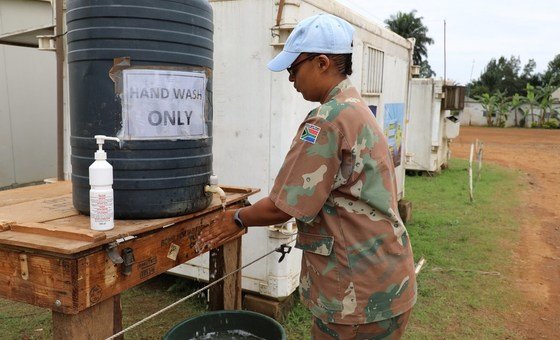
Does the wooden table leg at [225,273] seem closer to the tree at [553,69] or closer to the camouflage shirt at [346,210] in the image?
the camouflage shirt at [346,210]

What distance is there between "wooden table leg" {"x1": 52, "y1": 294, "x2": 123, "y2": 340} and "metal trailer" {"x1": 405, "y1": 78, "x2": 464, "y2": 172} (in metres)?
9.64

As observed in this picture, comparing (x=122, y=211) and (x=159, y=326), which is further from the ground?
(x=122, y=211)

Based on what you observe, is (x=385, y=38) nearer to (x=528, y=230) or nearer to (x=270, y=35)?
(x=270, y=35)

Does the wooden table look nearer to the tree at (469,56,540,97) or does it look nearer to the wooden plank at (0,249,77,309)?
the wooden plank at (0,249,77,309)

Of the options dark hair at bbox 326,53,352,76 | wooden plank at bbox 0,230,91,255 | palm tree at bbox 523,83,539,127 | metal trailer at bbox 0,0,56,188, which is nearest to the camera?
wooden plank at bbox 0,230,91,255

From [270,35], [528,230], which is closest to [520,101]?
[528,230]

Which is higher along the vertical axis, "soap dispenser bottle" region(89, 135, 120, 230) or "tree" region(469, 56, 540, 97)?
"tree" region(469, 56, 540, 97)

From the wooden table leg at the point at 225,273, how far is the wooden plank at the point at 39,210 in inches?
34.2

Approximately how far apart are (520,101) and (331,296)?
1448 inches

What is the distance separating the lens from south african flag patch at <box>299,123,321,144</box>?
168 cm

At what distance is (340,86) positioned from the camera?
1818 mm

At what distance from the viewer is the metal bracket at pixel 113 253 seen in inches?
63.4

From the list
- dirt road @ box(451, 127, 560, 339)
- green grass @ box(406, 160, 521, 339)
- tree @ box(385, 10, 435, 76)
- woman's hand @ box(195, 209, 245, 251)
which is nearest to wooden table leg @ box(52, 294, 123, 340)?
woman's hand @ box(195, 209, 245, 251)

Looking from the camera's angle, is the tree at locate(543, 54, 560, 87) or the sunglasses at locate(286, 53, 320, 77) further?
the tree at locate(543, 54, 560, 87)
